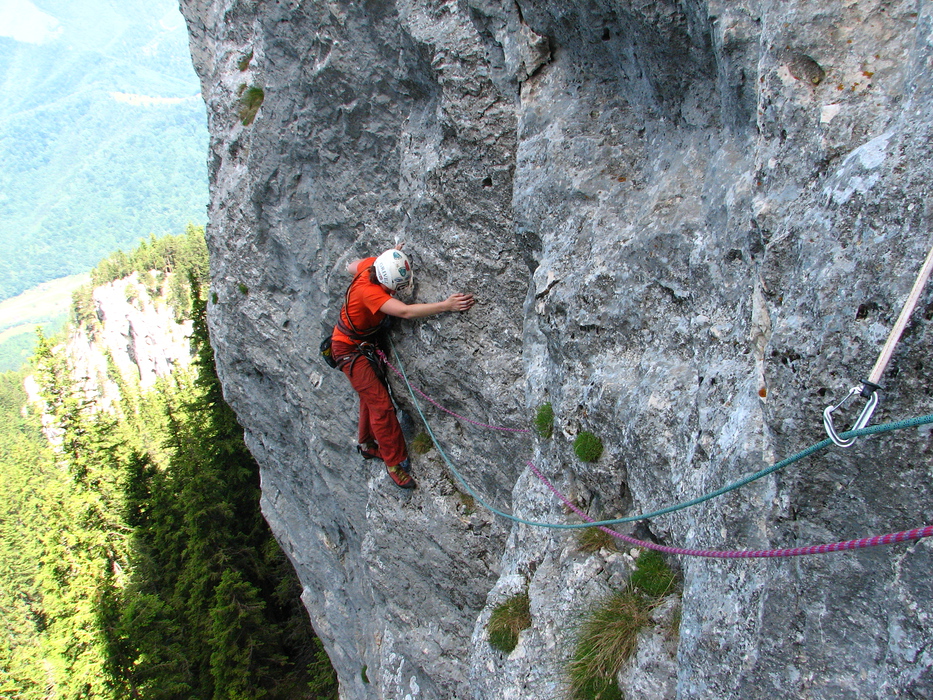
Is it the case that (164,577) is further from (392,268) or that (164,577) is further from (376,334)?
(392,268)

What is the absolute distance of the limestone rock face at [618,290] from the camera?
261 centimetres

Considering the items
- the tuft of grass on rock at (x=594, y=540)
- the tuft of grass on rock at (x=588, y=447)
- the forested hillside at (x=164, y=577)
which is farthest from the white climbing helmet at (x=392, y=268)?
the forested hillside at (x=164, y=577)

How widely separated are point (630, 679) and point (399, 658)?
21.2 ft

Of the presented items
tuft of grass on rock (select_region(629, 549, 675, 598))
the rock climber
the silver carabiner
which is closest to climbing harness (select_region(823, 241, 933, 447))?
the silver carabiner

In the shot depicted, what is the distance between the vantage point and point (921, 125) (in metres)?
2.46

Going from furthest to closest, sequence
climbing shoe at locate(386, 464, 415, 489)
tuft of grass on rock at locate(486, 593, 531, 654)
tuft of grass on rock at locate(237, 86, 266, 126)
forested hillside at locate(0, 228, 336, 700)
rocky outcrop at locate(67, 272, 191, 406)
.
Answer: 1. rocky outcrop at locate(67, 272, 191, 406)
2. forested hillside at locate(0, 228, 336, 700)
3. tuft of grass on rock at locate(237, 86, 266, 126)
4. climbing shoe at locate(386, 464, 415, 489)
5. tuft of grass on rock at locate(486, 593, 531, 654)

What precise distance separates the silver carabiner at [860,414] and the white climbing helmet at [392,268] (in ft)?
17.8

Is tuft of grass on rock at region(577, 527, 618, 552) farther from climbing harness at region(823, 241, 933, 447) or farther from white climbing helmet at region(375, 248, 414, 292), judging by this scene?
white climbing helmet at region(375, 248, 414, 292)

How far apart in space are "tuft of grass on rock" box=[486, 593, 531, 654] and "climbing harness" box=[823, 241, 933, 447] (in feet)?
12.1

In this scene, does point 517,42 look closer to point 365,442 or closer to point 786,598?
point 786,598

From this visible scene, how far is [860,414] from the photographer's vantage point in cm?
246

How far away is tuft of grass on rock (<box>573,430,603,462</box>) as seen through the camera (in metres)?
5.02

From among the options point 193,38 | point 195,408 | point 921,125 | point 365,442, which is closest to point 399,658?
point 365,442

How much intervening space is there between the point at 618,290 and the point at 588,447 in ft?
4.44
